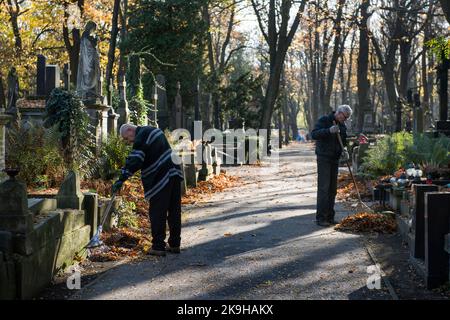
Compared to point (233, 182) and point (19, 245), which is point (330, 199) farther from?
point (233, 182)

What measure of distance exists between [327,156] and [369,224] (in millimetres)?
1369

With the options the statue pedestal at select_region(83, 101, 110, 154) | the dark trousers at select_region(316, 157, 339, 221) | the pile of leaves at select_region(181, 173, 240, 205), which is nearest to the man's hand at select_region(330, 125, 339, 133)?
the dark trousers at select_region(316, 157, 339, 221)

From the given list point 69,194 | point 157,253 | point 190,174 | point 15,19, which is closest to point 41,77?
point 190,174

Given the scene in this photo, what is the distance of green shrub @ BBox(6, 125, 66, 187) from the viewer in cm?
1084

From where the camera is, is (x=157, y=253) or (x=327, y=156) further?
(x=327, y=156)

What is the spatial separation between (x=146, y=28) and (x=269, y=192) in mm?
17474

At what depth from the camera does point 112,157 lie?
45.1 feet

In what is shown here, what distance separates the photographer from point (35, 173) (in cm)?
1096

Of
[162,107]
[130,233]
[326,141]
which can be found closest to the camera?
[130,233]

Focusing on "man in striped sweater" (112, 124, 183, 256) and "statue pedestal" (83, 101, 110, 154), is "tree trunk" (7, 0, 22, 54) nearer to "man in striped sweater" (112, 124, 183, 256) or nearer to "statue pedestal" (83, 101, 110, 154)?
"statue pedestal" (83, 101, 110, 154)

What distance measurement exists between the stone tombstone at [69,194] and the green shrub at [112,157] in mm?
4823

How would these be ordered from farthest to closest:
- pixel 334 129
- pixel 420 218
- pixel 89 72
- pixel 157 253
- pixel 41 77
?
pixel 41 77 < pixel 89 72 < pixel 334 129 < pixel 157 253 < pixel 420 218

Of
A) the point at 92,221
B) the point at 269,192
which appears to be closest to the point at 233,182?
the point at 269,192

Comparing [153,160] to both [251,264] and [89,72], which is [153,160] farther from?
[89,72]
